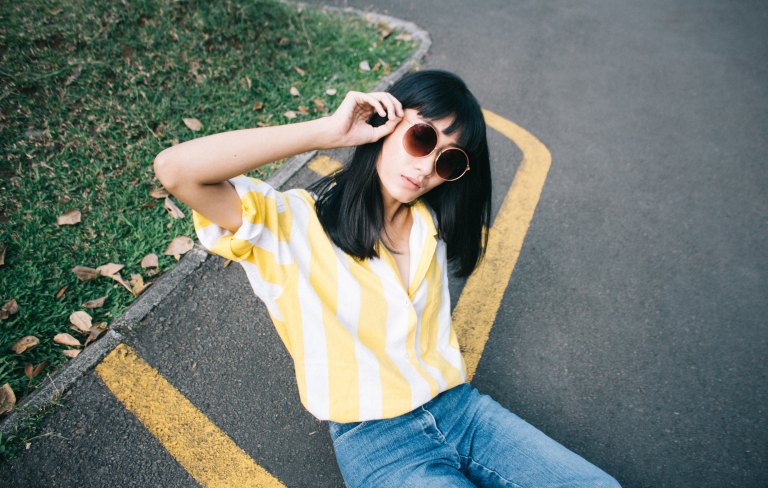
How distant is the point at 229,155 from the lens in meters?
1.17

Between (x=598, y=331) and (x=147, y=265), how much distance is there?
2.97 m

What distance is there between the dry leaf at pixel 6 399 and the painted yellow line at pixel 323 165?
7.47 feet

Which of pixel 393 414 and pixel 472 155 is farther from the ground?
pixel 472 155

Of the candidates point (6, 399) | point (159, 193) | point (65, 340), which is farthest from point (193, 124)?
point (6, 399)

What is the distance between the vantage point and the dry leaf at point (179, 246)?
103 inches

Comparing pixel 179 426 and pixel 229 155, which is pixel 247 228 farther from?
pixel 179 426

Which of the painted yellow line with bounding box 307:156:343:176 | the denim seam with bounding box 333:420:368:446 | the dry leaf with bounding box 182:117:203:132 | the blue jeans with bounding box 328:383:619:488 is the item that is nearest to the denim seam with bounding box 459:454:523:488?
the blue jeans with bounding box 328:383:619:488

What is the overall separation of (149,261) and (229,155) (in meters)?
1.74

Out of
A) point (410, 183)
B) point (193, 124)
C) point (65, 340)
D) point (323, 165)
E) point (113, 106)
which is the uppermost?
point (410, 183)

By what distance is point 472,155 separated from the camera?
5.32 ft

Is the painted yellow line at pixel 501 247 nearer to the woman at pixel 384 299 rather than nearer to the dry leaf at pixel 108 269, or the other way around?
the woman at pixel 384 299

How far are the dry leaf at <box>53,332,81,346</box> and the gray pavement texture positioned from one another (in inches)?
8.7

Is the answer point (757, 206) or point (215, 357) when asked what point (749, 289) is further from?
point (215, 357)

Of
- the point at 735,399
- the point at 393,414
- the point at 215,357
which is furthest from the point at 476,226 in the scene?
the point at 735,399
